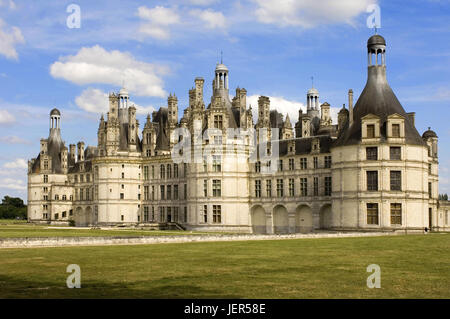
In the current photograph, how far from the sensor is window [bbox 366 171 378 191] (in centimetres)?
5628

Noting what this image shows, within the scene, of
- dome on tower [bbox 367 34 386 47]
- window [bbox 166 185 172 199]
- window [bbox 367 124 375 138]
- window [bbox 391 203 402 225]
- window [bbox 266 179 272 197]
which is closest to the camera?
window [bbox 391 203 402 225]

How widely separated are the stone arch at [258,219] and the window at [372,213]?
16266 mm

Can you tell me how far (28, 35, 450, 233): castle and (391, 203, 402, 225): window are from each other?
130mm

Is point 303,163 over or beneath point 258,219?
over

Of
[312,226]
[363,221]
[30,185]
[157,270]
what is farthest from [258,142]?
[157,270]

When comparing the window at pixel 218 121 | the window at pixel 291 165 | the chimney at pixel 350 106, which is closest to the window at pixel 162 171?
the window at pixel 218 121

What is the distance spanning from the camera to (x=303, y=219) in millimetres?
66250

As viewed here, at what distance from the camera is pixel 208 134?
68.4m

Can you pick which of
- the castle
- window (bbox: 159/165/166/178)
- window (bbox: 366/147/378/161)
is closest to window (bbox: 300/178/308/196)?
the castle

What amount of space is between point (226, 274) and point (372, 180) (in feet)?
131

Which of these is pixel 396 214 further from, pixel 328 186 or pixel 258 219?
pixel 258 219

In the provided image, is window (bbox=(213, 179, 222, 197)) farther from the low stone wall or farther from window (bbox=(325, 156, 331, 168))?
the low stone wall

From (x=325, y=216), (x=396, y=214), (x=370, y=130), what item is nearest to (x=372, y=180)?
(x=396, y=214)
